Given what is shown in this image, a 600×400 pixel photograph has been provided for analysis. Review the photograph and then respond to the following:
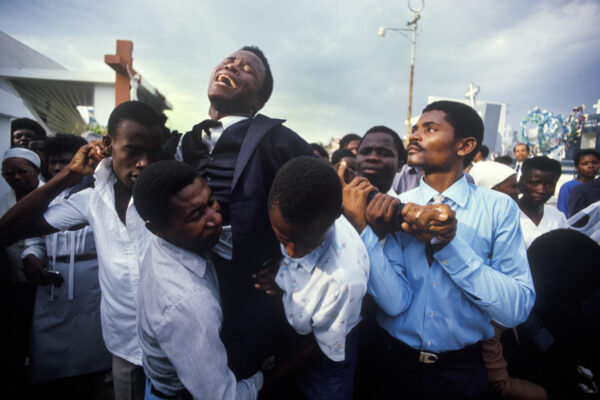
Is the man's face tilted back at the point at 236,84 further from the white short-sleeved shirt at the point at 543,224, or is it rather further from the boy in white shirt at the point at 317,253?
the white short-sleeved shirt at the point at 543,224

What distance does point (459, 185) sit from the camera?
150 cm

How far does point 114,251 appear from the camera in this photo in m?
1.71

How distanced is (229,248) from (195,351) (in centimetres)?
50

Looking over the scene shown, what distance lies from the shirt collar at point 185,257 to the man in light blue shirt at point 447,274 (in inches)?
32.0

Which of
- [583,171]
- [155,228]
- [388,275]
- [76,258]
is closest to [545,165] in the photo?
[388,275]

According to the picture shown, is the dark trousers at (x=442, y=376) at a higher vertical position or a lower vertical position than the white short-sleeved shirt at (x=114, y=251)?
lower

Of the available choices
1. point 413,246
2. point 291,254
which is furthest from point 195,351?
point 413,246

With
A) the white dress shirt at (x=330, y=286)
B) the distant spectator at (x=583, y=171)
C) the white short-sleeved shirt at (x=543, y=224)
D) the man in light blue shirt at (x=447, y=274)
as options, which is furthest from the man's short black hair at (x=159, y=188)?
the distant spectator at (x=583, y=171)

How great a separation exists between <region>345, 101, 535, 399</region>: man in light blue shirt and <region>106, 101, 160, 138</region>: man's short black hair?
4.84 feet

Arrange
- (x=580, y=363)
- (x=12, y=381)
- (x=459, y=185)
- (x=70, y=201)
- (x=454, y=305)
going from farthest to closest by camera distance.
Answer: (x=12, y=381) → (x=580, y=363) → (x=70, y=201) → (x=459, y=185) → (x=454, y=305)

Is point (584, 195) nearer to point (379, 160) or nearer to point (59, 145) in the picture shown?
point (379, 160)

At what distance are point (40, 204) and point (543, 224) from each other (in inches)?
181

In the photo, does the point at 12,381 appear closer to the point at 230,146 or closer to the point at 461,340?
the point at 230,146

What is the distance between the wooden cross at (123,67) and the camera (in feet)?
34.2
